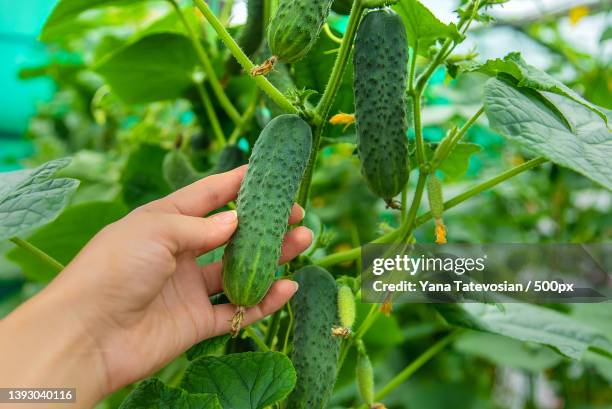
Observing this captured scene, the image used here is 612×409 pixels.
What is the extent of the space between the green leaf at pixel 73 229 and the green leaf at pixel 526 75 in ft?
2.44

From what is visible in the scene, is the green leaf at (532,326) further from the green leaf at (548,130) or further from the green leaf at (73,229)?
the green leaf at (73,229)

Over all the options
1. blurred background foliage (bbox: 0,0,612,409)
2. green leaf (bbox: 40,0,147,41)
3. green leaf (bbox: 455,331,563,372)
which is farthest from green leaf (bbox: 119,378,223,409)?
green leaf (bbox: 455,331,563,372)

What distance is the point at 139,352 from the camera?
90 centimetres

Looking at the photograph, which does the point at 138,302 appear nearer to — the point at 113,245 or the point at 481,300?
the point at 113,245

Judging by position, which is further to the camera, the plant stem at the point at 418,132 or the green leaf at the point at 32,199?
the plant stem at the point at 418,132

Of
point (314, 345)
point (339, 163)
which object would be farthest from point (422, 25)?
point (339, 163)

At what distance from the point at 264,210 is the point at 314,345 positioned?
21 centimetres

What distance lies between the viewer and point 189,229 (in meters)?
0.87

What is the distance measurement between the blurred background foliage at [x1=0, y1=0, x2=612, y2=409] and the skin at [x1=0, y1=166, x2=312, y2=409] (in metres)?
0.28

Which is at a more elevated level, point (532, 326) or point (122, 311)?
point (122, 311)

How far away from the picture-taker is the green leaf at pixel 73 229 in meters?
1.34

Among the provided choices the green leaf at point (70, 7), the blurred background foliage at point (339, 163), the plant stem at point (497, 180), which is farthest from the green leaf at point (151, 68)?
the plant stem at point (497, 180)

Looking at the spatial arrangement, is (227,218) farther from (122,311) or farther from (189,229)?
(122,311)

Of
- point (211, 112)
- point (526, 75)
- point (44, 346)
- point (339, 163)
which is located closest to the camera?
point (44, 346)
